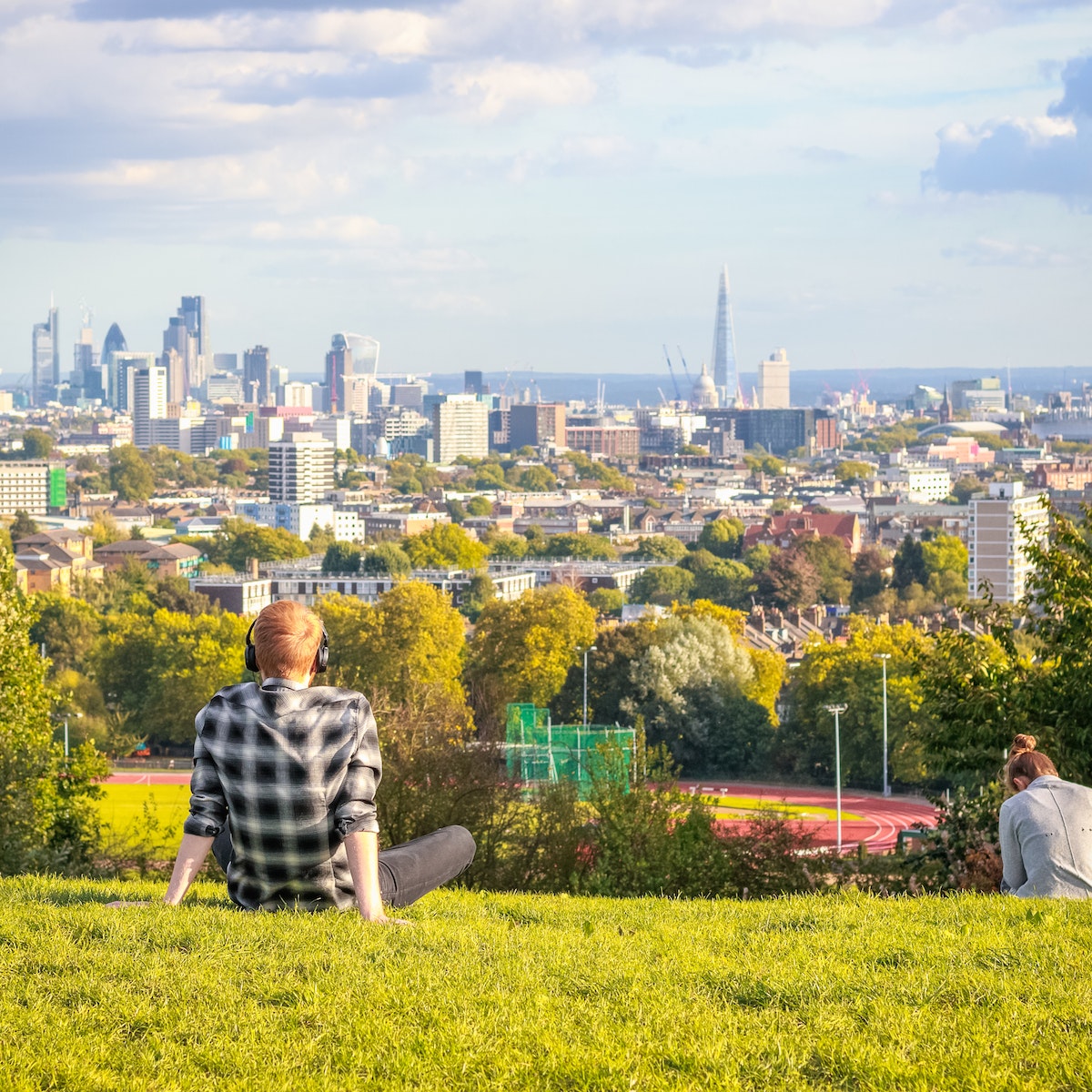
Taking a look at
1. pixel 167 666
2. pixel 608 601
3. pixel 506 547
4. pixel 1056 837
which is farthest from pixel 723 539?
pixel 1056 837

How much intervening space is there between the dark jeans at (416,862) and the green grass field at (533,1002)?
0.35 feet

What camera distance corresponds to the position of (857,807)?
35.0m

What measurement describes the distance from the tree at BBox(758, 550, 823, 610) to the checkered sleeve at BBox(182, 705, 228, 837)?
68.7 meters

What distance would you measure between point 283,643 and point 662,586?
75.3m

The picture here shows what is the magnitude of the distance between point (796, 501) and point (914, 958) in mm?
139401

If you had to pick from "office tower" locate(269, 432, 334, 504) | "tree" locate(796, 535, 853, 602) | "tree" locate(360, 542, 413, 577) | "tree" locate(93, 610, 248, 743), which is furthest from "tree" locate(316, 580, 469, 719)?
"office tower" locate(269, 432, 334, 504)

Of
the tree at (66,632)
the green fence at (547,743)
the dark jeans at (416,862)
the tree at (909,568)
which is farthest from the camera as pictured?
the tree at (909,568)

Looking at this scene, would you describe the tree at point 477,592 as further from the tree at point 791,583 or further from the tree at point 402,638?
the tree at point 402,638

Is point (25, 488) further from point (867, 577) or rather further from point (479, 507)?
point (867, 577)

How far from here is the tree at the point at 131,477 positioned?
15038 centimetres

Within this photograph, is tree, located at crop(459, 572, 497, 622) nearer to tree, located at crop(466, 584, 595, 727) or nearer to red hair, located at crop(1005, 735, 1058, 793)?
tree, located at crop(466, 584, 595, 727)

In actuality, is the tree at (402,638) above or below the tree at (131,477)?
below

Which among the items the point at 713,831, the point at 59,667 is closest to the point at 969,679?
the point at 713,831

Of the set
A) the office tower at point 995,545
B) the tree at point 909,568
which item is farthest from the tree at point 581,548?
the office tower at point 995,545
